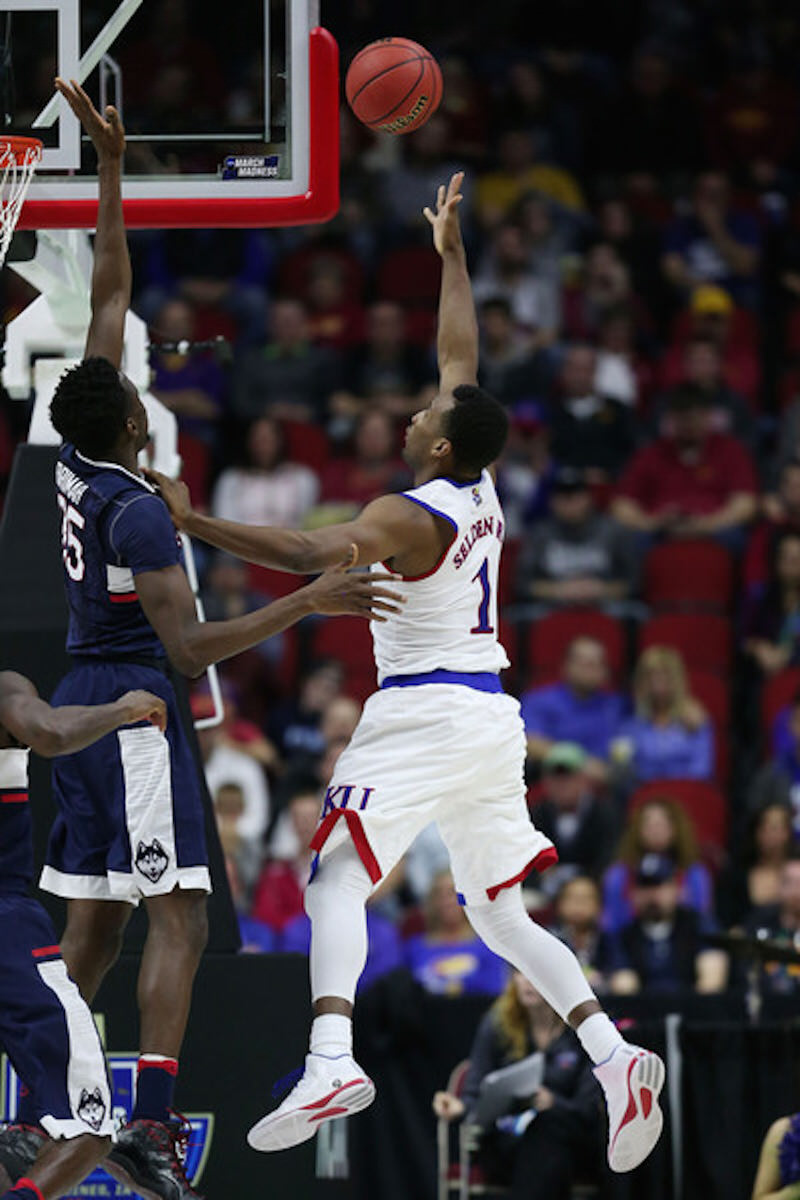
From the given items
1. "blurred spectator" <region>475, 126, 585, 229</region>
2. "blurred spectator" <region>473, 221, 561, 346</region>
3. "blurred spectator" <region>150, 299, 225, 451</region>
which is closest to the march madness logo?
"blurred spectator" <region>150, 299, 225, 451</region>

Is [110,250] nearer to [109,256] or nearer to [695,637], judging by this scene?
[109,256]

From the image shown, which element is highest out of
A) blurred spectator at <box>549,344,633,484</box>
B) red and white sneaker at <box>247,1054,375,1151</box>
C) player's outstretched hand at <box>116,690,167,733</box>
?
blurred spectator at <box>549,344,633,484</box>

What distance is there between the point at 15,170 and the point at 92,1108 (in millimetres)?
3433

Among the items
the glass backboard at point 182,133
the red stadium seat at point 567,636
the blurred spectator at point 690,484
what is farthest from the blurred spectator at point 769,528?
the glass backboard at point 182,133

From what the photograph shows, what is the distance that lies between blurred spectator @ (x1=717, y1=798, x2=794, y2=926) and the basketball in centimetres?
526

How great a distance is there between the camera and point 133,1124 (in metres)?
6.51

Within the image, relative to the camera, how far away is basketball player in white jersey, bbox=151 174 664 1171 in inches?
271

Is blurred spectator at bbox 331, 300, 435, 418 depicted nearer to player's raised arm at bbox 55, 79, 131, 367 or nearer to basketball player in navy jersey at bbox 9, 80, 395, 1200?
player's raised arm at bbox 55, 79, 131, 367

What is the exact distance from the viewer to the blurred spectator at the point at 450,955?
1116 cm

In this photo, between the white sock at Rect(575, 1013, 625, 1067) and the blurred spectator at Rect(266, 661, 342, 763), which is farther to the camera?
the blurred spectator at Rect(266, 661, 342, 763)

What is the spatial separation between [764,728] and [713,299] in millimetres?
4316

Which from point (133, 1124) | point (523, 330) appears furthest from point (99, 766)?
point (523, 330)

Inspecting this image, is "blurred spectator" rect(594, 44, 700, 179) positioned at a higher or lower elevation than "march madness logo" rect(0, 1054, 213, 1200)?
higher

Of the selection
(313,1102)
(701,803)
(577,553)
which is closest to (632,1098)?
(313,1102)
